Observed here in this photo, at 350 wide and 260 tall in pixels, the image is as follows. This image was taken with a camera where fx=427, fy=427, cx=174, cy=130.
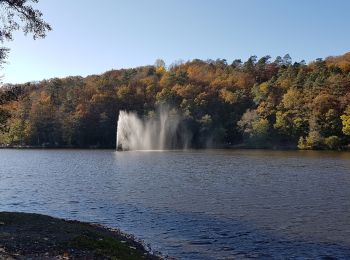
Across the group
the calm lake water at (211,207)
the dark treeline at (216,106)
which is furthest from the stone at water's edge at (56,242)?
the dark treeline at (216,106)

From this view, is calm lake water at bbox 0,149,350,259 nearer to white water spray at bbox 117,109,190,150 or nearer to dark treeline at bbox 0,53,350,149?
dark treeline at bbox 0,53,350,149

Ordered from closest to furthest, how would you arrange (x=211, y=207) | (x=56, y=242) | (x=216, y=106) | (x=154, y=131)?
(x=56, y=242) < (x=211, y=207) < (x=154, y=131) < (x=216, y=106)

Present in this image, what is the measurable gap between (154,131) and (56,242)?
334ft

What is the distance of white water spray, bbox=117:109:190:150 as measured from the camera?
10994 centimetres

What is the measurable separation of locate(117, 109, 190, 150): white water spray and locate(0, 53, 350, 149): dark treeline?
4.08 m

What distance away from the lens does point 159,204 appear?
2655 centimetres

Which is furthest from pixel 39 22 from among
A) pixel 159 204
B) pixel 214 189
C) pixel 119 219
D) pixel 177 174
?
pixel 177 174

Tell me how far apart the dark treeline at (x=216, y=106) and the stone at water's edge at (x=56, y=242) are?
86.4m

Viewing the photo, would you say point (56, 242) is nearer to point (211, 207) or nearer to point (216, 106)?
point (211, 207)

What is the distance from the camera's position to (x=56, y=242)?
45.6 ft

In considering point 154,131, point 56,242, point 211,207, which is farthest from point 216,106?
point 56,242

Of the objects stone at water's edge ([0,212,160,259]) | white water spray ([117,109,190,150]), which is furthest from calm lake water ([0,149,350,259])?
white water spray ([117,109,190,150])

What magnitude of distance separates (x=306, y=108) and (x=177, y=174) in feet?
232

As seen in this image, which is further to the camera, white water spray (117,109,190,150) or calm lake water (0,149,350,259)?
white water spray (117,109,190,150)
